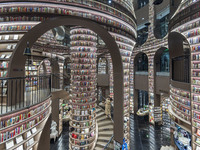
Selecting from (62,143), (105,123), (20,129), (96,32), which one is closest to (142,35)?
(105,123)

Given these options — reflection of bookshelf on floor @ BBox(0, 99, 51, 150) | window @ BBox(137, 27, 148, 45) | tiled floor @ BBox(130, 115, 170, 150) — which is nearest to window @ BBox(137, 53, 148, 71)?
window @ BBox(137, 27, 148, 45)

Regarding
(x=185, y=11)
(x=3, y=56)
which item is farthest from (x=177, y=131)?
(x=3, y=56)

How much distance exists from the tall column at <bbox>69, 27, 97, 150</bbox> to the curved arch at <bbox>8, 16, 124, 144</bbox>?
1.85m

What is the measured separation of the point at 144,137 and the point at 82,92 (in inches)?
235

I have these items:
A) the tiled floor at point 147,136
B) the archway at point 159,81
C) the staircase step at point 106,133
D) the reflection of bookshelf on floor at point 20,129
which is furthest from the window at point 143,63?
the reflection of bookshelf on floor at point 20,129

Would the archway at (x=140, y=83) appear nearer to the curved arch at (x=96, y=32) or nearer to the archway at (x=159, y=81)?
the archway at (x=159, y=81)

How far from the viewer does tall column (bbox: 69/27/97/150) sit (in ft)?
18.2

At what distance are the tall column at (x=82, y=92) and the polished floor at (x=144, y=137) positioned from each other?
8.29 ft

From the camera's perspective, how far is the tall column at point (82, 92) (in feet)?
18.2

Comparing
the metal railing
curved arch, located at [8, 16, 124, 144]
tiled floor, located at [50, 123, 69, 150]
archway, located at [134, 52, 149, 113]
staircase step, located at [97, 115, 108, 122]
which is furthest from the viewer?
archway, located at [134, 52, 149, 113]

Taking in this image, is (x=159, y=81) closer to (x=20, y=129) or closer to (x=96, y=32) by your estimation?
(x=96, y=32)

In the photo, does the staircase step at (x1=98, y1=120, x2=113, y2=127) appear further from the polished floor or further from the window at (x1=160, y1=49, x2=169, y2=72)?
the window at (x1=160, y1=49, x2=169, y2=72)

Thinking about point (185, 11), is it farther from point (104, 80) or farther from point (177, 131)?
point (104, 80)

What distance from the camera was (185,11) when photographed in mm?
4117
